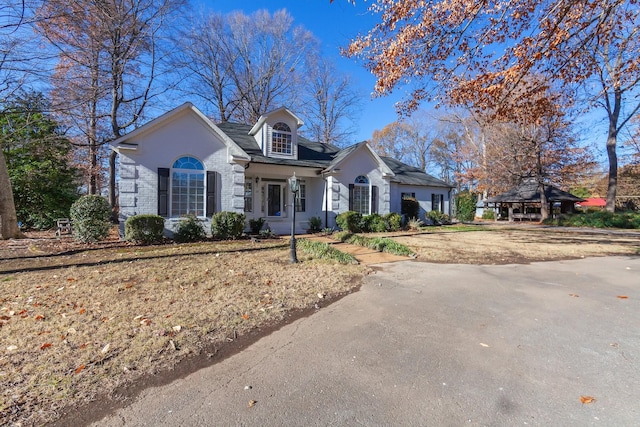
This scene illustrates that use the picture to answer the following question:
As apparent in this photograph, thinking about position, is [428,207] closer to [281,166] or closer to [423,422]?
[281,166]

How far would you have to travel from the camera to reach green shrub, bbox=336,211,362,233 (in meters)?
14.3

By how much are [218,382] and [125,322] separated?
1933mm

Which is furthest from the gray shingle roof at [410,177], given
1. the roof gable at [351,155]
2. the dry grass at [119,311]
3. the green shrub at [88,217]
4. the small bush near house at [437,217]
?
the green shrub at [88,217]

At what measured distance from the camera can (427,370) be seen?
111 inches

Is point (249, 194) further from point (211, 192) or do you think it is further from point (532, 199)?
point (532, 199)

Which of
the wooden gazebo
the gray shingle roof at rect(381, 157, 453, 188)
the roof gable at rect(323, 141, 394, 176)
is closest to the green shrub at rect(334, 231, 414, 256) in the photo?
the roof gable at rect(323, 141, 394, 176)

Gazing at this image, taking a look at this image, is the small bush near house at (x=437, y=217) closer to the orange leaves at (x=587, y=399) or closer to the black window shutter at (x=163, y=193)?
the black window shutter at (x=163, y=193)

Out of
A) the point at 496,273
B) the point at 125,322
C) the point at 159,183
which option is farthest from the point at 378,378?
the point at 159,183

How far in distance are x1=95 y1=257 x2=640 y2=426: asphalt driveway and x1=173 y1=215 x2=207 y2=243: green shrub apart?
782cm

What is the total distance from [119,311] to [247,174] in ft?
35.1

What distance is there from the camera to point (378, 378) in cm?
270

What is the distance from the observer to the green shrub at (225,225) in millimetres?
11273

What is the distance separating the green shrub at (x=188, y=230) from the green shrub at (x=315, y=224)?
5.40 m

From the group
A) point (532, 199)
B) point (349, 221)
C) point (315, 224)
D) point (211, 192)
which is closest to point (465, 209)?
point (532, 199)
